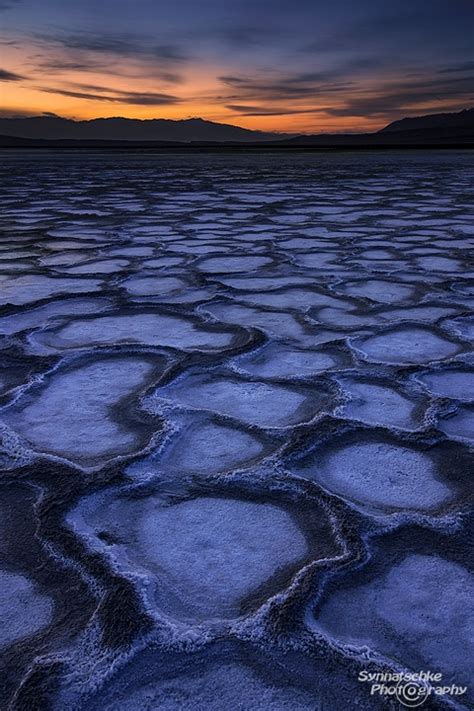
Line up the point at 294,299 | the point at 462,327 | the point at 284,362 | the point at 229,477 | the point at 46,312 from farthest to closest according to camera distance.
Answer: the point at 294,299 → the point at 46,312 → the point at 462,327 → the point at 284,362 → the point at 229,477

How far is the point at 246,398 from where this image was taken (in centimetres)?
111

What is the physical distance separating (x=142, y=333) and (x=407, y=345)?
0.63 metres

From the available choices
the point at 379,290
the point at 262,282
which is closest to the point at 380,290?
the point at 379,290

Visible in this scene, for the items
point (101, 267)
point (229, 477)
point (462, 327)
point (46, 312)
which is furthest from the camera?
point (101, 267)

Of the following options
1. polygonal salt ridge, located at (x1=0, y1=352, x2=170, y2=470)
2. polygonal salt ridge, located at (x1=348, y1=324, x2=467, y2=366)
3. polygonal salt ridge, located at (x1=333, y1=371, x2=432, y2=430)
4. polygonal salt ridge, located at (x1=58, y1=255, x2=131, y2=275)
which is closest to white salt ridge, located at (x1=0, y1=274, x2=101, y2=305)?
polygonal salt ridge, located at (x1=58, y1=255, x2=131, y2=275)

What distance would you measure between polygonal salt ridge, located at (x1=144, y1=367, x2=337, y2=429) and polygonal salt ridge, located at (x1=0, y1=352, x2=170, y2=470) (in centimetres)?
5

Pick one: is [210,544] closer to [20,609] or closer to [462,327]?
[20,609]

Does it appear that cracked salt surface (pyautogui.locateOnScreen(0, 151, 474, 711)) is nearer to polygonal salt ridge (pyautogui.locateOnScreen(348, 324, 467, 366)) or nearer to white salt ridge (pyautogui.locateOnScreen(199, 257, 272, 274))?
polygonal salt ridge (pyautogui.locateOnScreen(348, 324, 467, 366))

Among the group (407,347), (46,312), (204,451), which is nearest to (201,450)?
(204,451)

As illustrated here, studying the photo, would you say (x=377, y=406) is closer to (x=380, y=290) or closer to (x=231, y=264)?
(x=380, y=290)

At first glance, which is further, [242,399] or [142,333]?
[142,333]

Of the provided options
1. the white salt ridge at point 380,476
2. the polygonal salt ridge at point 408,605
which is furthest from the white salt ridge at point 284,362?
the polygonal salt ridge at point 408,605

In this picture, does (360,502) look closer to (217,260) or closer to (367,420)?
(367,420)

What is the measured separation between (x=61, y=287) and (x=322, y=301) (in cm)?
83
